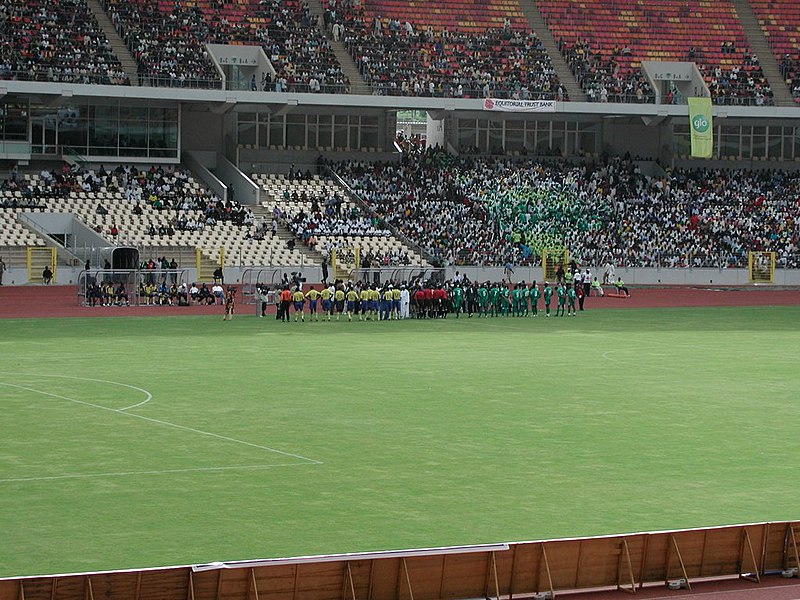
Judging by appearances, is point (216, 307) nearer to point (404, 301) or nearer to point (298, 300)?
point (298, 300)

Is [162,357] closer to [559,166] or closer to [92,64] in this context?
[92,64]

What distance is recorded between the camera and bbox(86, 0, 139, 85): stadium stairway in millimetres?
58781

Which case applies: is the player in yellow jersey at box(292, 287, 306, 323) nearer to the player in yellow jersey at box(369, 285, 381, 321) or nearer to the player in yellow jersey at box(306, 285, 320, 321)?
the player in yellow jersey at box(306, 285, 320, 321)

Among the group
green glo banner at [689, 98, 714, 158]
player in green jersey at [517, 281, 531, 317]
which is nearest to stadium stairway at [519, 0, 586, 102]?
green glo banner at [689, 98, 714, 158]

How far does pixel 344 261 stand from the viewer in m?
56.0

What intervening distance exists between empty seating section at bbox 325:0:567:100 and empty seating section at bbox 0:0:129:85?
38.4 feet

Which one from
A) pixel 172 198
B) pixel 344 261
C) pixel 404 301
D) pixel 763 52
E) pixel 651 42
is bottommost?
pixel 404 301

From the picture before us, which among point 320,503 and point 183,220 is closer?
point 320,503

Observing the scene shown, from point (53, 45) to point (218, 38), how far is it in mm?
7806

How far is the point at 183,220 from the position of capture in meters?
56.4

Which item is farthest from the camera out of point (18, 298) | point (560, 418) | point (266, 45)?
point (266, 45)

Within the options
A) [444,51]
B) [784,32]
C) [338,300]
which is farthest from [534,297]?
[784,32]

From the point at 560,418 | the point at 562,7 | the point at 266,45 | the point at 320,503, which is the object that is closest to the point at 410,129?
the point at 562,7

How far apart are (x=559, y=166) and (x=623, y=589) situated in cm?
5700
